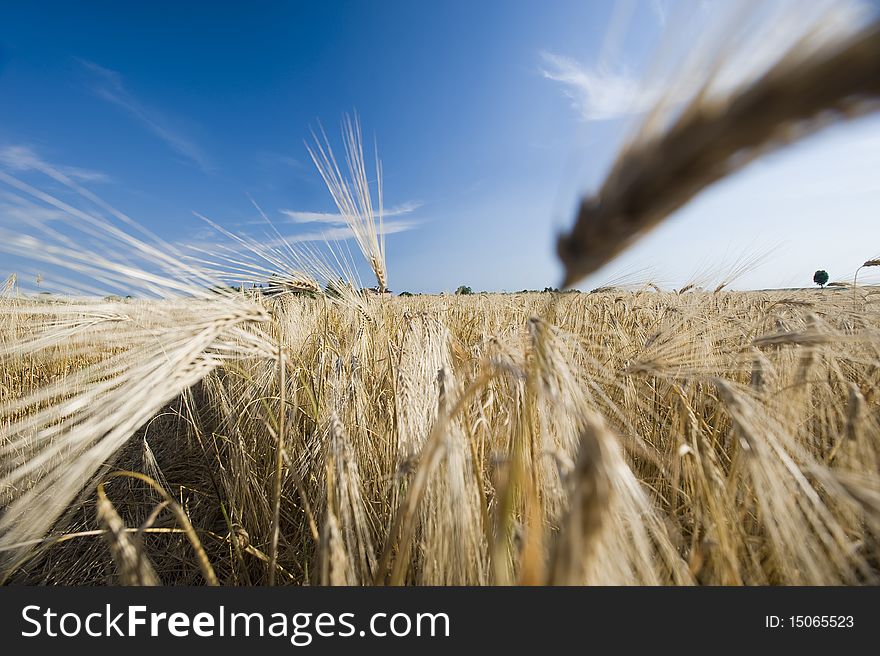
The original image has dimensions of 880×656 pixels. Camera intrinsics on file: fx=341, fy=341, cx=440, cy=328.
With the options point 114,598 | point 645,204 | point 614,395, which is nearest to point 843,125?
point 645,204

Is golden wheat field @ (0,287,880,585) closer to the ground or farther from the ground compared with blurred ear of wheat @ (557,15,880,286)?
closer to the ground

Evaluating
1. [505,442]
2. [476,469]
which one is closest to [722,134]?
[476,469]

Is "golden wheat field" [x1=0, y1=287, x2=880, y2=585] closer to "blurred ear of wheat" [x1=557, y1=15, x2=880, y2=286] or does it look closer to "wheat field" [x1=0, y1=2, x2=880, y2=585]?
"wheat field" [x1=0, y1=2, x2=880, y2=585]

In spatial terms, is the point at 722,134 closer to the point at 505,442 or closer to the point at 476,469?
the point at 476,469

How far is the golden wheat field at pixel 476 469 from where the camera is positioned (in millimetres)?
584

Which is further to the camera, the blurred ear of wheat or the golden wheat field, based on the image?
the golden wheat field

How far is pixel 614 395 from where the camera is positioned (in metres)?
1.75

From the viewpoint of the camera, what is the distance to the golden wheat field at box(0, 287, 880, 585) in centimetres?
58

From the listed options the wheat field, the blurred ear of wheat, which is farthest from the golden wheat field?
the blurred ear of wheat

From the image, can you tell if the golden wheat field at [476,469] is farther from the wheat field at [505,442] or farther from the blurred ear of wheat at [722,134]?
the blurred ear of wheat at [722,134]

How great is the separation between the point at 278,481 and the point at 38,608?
22.2 inches

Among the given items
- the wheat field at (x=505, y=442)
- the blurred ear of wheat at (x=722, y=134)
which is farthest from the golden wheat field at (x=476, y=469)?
the blurred ear of wheat at (x=722, y=134)

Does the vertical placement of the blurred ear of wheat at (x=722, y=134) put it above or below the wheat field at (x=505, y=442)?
above

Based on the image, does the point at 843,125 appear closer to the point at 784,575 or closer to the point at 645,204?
the point at 645,204
